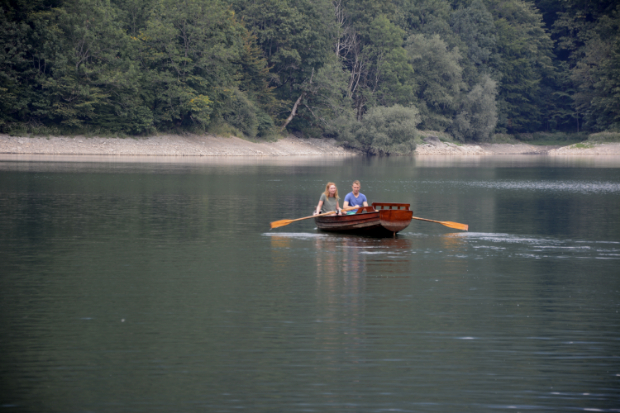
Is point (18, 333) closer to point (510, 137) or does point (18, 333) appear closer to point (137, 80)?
point (137, 80)

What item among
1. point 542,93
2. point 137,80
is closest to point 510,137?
point 542,93

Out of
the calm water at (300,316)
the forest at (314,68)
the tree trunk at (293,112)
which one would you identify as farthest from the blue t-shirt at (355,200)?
the tree trunk at (293,112)

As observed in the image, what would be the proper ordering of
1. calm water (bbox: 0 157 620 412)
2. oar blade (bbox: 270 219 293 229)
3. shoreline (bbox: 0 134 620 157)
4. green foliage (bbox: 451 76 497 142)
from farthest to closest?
green foliage (bbox: 451 76 497 142)
shoreline (bbox: 0 134 620 157)
oar blade (bbox: 270 219 293 229)
calm water (bbox: 0 157 620 412)

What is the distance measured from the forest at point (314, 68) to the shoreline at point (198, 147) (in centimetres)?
135

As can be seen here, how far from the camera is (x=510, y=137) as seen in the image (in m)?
153

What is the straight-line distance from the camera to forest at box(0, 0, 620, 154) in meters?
84.6

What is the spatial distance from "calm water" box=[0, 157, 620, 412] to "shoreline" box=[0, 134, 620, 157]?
58.4m

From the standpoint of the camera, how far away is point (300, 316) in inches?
539

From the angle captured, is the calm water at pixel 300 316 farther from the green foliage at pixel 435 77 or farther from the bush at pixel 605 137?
the bush at pixel 605 137

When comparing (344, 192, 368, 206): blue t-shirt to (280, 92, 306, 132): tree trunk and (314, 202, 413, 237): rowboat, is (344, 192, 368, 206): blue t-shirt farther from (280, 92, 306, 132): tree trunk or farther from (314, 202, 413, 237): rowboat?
(280, 92, 306, 132): tree trunk

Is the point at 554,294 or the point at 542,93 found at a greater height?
the point at 542,93

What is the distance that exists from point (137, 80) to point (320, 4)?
39.8 m

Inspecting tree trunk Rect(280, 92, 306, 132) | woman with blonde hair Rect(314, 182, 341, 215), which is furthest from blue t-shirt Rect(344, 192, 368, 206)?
tree trunk Rect(280, 92, 306, 132)

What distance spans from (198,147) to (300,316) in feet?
278
